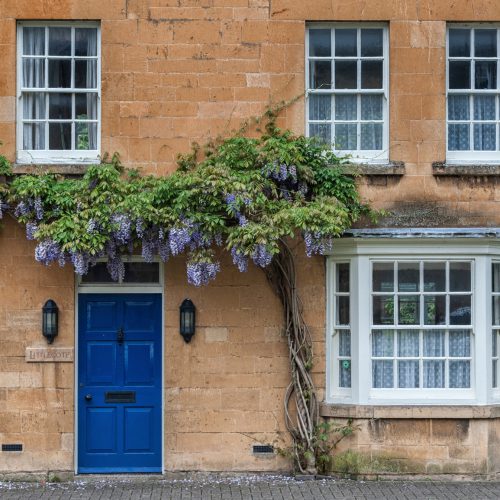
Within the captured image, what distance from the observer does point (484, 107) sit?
41.3 ft

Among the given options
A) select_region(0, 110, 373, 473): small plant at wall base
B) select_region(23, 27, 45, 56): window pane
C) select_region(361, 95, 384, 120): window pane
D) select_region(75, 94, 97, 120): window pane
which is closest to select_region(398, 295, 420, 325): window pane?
select_region(0, 110, 373, 473): small plant at wall base

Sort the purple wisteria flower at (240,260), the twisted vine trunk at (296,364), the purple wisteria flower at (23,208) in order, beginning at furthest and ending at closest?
the twisted vine trunk at (296,364)
the purple wisteria flower at (23,208)
the purple wisteria flower at (240,260)

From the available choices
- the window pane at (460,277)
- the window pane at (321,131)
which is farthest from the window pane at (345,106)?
the window pane at (460,277)

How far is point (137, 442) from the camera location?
40.3 ft

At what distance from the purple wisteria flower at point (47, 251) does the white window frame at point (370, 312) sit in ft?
11.9

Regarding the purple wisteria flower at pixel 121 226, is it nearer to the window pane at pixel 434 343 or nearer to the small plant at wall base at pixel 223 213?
the small plant at wall base at pixel 223 213

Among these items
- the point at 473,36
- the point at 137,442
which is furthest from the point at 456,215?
the point at 137,442

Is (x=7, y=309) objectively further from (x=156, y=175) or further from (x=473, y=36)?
(x=473, y=36)

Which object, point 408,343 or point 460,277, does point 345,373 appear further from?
point 460,277

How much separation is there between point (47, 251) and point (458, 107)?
5777mm

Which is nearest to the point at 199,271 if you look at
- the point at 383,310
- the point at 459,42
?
the point at 383,310

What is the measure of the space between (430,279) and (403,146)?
70.9 inches

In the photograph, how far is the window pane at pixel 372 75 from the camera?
492 inches

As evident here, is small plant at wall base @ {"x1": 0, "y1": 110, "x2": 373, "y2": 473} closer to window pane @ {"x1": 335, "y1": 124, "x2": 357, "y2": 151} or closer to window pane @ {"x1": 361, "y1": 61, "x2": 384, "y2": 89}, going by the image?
window pane @ {"x1": 335, "y1": 124, "x2": 357, "y2": 151}
